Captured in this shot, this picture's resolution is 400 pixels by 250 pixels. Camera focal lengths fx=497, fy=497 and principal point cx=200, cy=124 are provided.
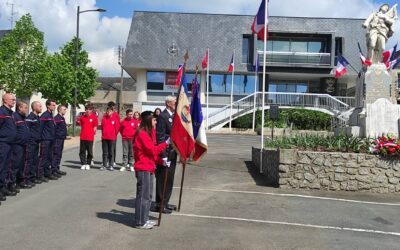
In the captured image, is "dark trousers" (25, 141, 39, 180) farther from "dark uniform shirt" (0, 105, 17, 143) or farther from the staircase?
the staircase

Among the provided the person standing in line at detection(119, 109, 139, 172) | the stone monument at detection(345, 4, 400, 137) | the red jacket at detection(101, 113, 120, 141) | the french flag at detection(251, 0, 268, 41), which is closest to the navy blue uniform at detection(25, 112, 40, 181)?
the red jacket at detection(101, 113, 120, 141)

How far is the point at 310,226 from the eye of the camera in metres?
8.03

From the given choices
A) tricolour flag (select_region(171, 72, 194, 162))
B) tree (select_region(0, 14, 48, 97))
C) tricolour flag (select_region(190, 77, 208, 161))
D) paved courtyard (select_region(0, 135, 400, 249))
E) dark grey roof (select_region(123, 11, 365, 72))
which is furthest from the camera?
dark grey roof (select_region(123, 11, 365, 72))

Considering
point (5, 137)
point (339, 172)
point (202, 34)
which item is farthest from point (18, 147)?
point (202, 34)

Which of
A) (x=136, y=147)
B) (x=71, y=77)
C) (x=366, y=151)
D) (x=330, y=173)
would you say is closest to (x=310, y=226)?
(x=136, y=147)

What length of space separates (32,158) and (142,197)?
4610 millimetres

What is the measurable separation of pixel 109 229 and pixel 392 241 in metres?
4.13

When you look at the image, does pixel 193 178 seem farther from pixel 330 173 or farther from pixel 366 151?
pixel 366 151

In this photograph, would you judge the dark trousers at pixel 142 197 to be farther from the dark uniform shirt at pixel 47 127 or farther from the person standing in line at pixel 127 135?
the person standing in line at pixel 127 135

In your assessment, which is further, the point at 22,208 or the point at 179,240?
the point at 22,208

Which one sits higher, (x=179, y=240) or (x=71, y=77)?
(x=71, y=77)

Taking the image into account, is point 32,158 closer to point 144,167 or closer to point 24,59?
point 144,167

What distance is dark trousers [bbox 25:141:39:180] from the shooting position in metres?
10.7

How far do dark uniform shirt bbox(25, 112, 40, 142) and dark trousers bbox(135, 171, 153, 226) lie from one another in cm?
441
